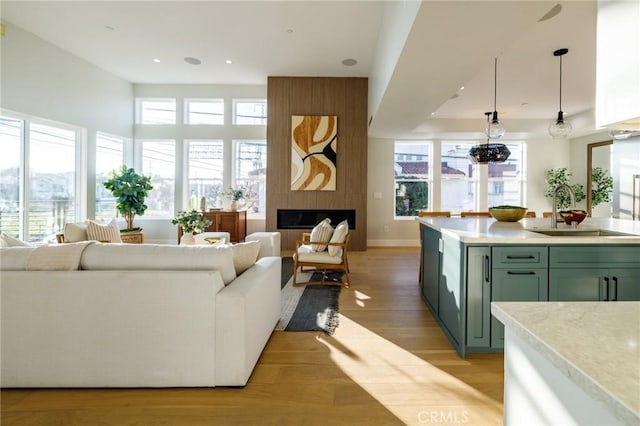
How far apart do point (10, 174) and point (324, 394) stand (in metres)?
5.54

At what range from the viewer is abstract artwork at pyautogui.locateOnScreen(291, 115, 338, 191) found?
657 cm

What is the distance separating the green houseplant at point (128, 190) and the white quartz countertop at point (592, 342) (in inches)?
265

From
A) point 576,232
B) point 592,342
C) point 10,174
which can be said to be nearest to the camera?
point 592,342

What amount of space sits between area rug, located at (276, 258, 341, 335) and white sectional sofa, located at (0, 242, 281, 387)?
100 cm

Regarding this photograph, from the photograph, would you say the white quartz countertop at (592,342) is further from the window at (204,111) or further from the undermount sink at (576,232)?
the window at (204,111)

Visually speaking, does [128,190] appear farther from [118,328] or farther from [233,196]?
[118,328]

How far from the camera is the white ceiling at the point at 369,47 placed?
97.0 inches

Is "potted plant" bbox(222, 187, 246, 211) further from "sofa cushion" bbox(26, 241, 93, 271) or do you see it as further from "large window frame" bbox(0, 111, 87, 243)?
"sofa cushion" bbox(26, 241, 93, 271)

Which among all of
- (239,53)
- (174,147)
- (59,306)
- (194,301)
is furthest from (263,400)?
(174,147)

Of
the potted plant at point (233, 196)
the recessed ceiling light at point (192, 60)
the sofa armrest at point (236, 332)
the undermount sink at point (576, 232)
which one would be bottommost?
the sofa armrest at point (236, 332)

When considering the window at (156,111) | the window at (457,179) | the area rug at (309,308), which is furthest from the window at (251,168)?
the window at (457,179)


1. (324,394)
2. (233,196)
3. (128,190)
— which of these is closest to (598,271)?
(324,394)

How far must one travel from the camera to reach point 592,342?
25.5 inches

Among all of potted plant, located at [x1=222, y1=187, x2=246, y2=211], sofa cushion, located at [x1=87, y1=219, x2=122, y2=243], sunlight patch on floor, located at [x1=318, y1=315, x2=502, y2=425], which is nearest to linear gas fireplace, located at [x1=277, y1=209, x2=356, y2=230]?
potted plant, located at [x1=222, y1=187, x2=246, y2=211]
